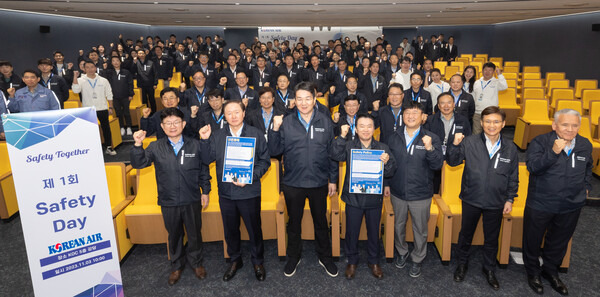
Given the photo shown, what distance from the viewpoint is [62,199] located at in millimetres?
2480

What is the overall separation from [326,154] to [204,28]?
1854 cm

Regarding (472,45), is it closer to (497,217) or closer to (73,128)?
(497,217)

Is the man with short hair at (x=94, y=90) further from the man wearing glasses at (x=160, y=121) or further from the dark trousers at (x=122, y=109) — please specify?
the man wearing glasses at (x=160, y=121)

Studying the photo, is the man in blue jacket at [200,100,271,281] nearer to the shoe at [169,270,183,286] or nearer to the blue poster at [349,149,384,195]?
the shoe at [169,270,183,286]

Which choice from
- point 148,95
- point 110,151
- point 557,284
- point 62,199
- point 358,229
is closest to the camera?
point 62,199

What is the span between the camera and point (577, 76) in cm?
1189

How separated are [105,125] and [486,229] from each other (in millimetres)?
6483

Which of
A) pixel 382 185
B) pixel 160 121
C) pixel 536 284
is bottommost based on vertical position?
pixel 536 284

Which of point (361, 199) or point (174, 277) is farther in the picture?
point (174, 277)

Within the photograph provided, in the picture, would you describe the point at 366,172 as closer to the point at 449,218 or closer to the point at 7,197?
the point at 449,218

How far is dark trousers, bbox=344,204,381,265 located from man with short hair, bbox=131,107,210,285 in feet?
4.46

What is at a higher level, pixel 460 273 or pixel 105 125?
pixel 105 125

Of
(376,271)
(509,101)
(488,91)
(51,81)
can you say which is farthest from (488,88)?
(51,81)

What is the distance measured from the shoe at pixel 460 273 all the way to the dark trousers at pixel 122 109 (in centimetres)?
697
